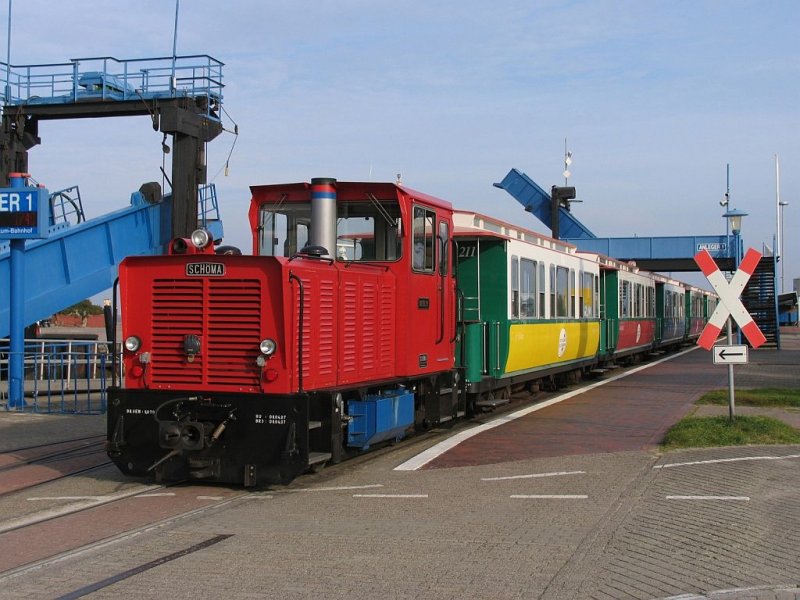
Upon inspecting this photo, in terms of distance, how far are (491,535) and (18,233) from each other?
13027mm

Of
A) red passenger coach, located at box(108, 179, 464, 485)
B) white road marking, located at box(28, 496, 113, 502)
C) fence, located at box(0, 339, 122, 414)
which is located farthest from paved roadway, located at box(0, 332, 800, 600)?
fence, located at box(0, 339, 122, 414)

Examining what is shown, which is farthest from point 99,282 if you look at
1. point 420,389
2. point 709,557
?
point 709,557

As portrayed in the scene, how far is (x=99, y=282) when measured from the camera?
70.4 ft

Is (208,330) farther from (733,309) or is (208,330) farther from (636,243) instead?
(636,243)

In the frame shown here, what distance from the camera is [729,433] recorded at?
39.8ft

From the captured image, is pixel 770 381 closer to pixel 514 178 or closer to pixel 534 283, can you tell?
pixel 534 283

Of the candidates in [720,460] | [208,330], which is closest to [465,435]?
[720,460]

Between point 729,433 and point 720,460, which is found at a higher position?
point 729,433

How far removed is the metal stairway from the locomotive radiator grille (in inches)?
1354

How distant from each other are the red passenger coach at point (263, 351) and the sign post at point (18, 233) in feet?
27.1

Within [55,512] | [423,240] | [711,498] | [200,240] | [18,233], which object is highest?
[18,233]

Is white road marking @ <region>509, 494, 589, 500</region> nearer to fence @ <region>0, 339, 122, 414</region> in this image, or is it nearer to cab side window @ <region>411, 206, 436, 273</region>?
cab side window @ <region>411, 206, 436, 273</region>

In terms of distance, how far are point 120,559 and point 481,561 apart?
8.55ft

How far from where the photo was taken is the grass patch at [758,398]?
54.6 ft
